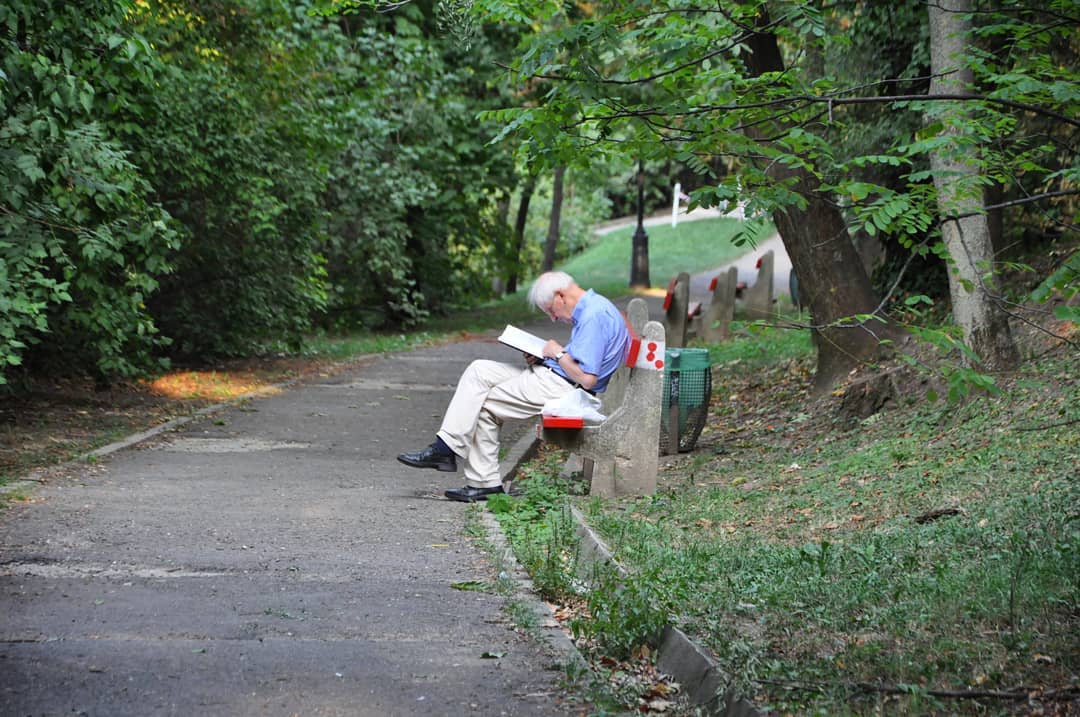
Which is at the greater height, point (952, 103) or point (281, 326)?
point (952, 103)

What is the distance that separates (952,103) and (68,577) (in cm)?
500

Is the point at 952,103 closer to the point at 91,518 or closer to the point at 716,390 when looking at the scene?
the point at 91,518

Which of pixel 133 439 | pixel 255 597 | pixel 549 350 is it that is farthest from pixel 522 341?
pixel 133 439

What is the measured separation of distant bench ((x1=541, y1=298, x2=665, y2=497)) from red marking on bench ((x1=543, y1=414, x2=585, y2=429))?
0.53 feet

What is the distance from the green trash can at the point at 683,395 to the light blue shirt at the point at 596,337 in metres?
2.69

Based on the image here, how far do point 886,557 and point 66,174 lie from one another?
7.09 meters

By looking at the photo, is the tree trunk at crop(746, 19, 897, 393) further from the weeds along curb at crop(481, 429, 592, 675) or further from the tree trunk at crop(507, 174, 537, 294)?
the tree trunk at crop(507, 174, 537, 294)

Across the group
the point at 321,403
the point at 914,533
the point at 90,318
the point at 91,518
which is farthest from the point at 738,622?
the point at 321,403

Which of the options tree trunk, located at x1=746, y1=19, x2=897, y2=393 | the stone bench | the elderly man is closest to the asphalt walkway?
the elderly man

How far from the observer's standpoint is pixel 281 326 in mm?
18562

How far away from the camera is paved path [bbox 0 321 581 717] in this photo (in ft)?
16.0

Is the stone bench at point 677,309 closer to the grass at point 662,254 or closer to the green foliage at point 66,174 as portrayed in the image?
the green foliage at point 66,174

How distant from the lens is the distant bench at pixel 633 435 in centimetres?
935

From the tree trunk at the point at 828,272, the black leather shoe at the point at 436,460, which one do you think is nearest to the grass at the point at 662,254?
the tree trunk at the point at 828,272
